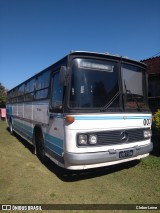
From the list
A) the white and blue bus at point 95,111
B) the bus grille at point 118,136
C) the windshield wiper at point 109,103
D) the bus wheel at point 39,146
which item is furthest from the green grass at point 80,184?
the windshield wiper at point 109,103

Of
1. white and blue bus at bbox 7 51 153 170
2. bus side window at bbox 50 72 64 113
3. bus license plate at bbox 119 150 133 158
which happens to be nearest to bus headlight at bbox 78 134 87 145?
white and blue bus at bbox 7 51 153 170

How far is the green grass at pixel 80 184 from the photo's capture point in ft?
13.8

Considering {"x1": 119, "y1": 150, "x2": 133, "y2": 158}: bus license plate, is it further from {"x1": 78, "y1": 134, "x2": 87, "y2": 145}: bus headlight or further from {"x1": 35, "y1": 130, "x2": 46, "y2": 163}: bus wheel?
{"x1": 35, "y1": 130, "x2": 46, "y2": 163}: bus wheel

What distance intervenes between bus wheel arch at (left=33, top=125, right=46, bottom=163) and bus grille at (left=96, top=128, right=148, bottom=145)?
2390mm

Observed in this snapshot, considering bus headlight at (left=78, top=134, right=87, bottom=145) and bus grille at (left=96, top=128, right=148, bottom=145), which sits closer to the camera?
bus headlight at (left=78, top=134, right=87, bottom=145)

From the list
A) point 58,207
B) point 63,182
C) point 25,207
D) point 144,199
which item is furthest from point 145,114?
point 25,207

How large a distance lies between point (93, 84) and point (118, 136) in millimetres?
1358

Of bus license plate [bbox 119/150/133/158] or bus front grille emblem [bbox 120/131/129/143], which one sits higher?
bus front grille emblem [bbox 120/131/129/143]

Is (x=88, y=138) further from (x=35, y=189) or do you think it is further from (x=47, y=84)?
(x=47, y=84)

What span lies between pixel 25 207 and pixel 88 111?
223 centimetres

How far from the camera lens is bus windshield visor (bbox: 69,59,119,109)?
15.0 feet

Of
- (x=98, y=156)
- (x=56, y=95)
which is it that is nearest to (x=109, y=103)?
(x=98, y=156)

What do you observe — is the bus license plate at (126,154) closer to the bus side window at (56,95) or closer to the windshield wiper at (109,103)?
the windshield wiper at (109,103)

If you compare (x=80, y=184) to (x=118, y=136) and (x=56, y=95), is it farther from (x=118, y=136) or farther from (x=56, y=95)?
(x=56, y=95)
